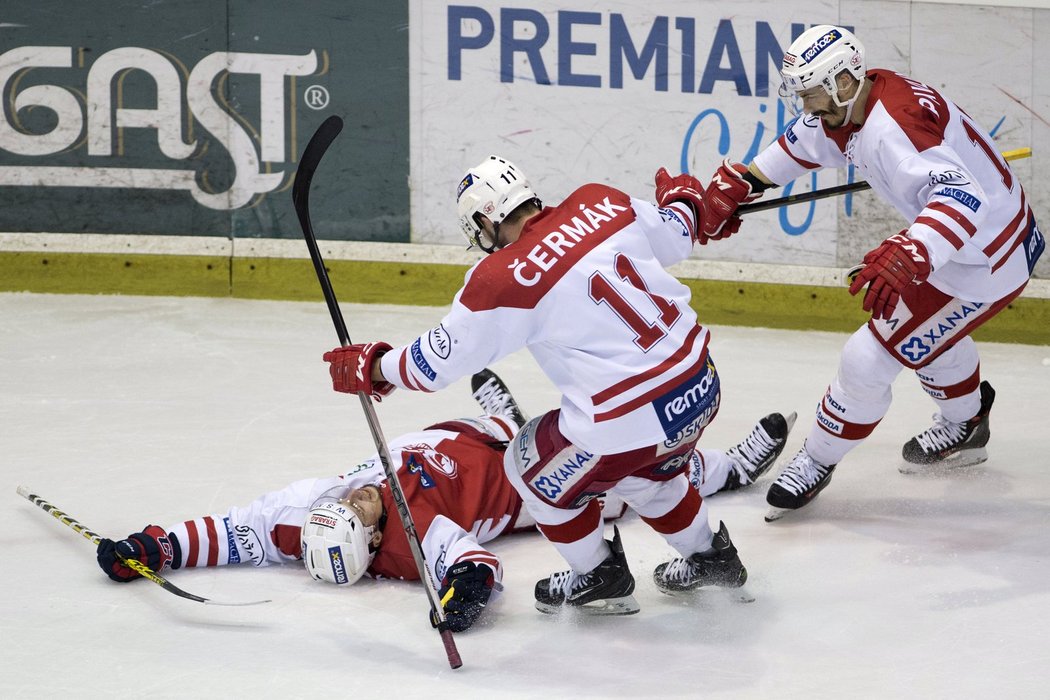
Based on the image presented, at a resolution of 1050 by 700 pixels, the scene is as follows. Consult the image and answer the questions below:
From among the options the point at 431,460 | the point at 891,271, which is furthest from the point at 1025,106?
the point at 431,460

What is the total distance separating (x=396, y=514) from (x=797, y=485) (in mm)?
1072

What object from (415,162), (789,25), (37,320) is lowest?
(37,320)

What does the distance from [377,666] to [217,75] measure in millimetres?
3369

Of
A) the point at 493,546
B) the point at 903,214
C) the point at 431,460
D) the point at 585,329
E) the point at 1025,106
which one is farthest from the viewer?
the point at 1025,106

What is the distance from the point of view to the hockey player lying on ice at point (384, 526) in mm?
3047

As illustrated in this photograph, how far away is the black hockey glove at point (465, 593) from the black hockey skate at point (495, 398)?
2.73 ft

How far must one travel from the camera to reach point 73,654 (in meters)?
2.80

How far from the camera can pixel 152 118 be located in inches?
219

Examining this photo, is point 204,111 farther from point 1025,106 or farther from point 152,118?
point 1025,106

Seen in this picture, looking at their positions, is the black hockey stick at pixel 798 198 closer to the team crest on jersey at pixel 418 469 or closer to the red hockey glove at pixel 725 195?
the red hockey glove at pixel 725 195

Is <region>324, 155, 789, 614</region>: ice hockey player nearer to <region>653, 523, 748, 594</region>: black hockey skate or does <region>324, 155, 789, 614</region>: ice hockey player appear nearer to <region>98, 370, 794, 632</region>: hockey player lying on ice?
<region>653, 523, 748, 594</region>: black hockey skate

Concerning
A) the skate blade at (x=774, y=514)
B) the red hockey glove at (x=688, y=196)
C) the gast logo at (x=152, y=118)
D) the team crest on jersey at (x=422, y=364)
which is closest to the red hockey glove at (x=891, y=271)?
the red hockey glove at (x=688, y=196)

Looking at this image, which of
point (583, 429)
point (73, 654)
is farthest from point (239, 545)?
point (583, 429)

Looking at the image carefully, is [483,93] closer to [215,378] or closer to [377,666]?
[215,378]
